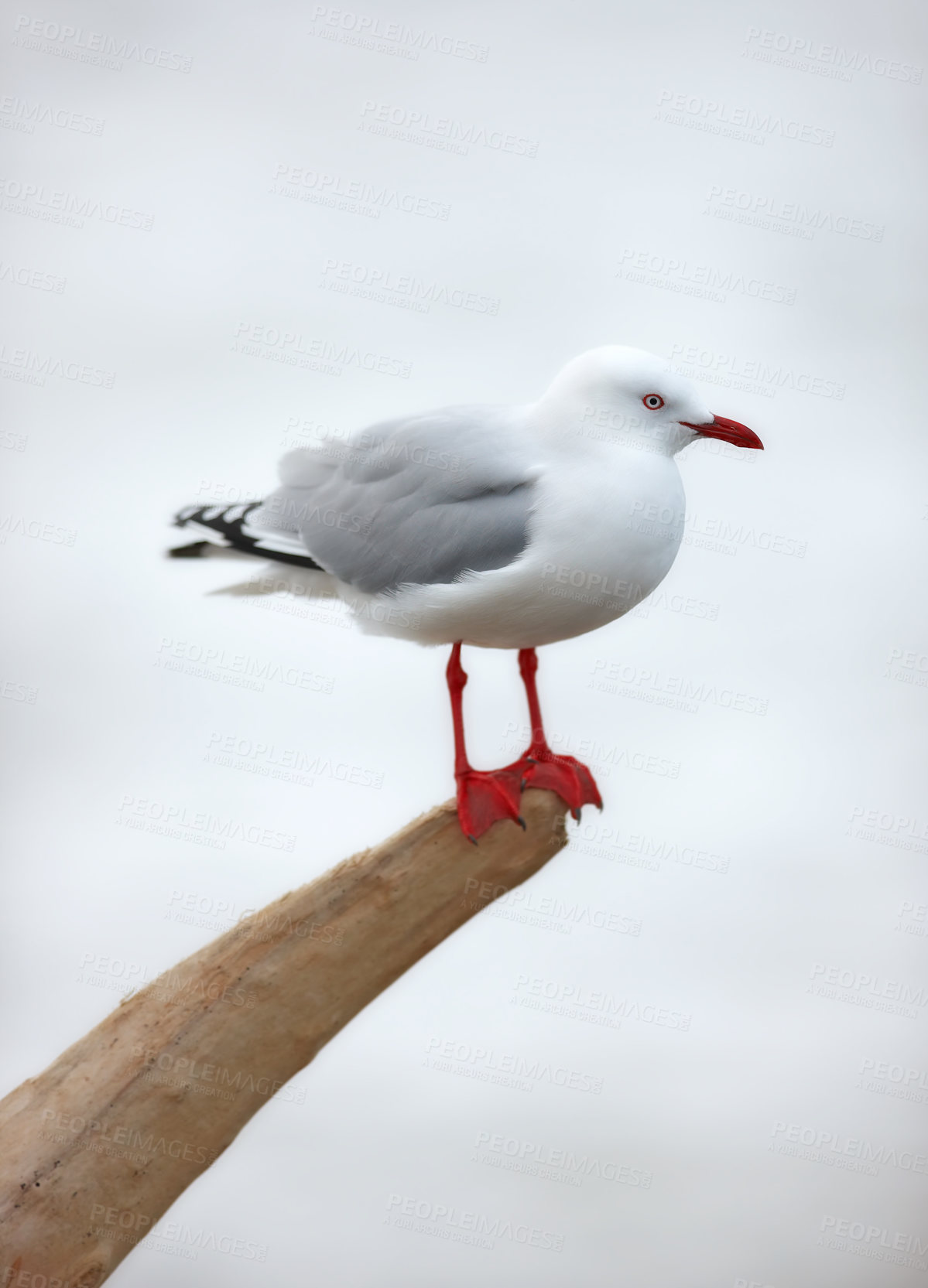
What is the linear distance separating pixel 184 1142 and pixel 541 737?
1.12m

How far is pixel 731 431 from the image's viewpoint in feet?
7.73

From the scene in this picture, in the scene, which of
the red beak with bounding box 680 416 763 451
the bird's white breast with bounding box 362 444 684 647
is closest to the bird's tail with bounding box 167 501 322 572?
the bird's white breast with bounding box 362 444 684 647

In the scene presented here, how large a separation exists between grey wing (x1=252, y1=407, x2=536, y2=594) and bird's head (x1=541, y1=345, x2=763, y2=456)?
141mm

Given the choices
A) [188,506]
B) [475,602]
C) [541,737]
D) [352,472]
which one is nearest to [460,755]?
[541,737]

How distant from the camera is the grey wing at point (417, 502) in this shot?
93.4 inches

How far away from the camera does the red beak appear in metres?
2.35

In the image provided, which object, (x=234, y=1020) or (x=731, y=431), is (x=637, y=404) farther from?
(x=234, y=1020)

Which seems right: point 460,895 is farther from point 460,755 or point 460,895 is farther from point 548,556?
point 548,556

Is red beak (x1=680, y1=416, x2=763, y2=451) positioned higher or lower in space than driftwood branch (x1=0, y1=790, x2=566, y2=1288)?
higher

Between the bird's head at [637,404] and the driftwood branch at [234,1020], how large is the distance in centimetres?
79

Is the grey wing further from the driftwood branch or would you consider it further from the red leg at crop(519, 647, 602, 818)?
the driftwood branch

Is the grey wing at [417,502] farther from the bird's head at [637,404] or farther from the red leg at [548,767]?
the red leg at [548,767]

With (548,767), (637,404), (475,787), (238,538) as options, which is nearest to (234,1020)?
(475,787)

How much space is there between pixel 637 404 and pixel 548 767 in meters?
0.81
